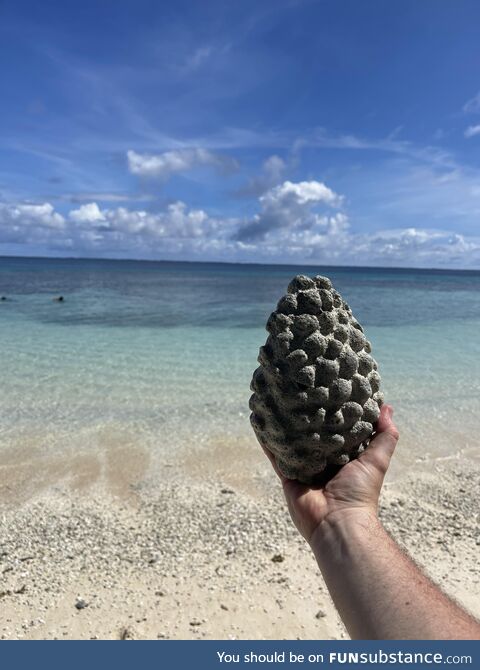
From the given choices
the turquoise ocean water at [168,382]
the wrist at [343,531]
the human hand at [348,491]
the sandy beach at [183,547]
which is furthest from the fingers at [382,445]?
the turquoise ocean water at [168,382]

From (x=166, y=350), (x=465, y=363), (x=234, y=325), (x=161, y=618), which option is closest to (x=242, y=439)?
(x=161, y=618)

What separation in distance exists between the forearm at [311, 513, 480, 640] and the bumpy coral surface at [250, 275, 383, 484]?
1.60 feet

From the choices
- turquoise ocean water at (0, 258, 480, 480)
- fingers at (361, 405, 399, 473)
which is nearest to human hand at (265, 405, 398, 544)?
fingers at (361, 405, 399, 473)

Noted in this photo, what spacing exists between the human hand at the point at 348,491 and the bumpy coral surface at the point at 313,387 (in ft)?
0.29

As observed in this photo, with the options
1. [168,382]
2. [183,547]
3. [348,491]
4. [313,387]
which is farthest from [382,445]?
[168,382]

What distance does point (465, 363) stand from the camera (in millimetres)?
15727

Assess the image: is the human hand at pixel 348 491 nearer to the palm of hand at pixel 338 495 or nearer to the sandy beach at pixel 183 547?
the palm of hand at pixel 338 495

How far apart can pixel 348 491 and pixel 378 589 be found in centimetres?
78

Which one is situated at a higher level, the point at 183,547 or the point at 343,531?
the point at 343,531

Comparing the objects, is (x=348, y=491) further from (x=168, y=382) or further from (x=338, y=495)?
(x=168, y=382)

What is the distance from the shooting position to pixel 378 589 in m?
2.40

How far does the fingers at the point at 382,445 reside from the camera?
3316 millimetres

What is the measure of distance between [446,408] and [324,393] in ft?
29.1

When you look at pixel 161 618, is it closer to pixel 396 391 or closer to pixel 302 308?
pixel 302 308
